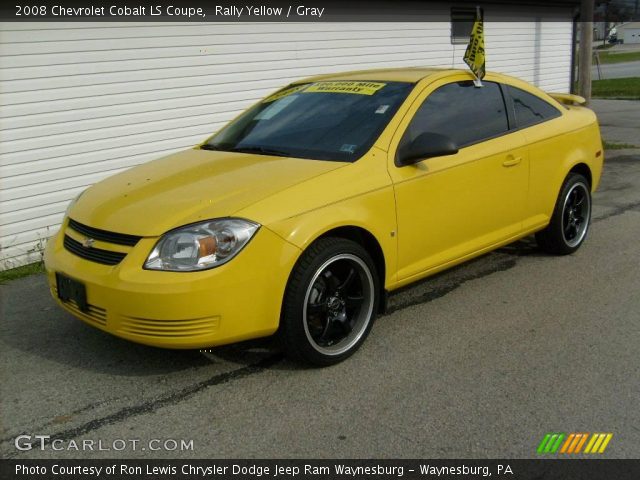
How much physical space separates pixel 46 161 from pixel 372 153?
3.82 metres

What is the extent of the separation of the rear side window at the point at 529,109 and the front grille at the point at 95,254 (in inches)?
129

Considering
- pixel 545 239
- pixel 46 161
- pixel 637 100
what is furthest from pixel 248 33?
pixel 637 100

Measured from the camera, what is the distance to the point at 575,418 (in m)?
3.42

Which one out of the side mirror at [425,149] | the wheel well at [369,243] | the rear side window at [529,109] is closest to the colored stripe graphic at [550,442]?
the wheel well at [369,243]

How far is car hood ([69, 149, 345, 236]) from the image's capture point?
3744 mm

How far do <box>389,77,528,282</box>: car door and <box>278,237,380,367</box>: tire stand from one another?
0.38 meters

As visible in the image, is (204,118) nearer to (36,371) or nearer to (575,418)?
(36,371)

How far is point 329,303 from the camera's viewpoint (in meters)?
4.05

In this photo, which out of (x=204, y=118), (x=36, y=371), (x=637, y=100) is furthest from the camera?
(x=637, y=100)

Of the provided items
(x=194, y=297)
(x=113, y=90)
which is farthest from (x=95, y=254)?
(x=113, y=90)

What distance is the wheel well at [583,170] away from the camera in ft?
19.9

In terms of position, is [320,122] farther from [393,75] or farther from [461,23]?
[461,23]

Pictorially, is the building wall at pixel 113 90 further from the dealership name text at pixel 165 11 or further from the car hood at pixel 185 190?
the car hood at pixel 185 190
